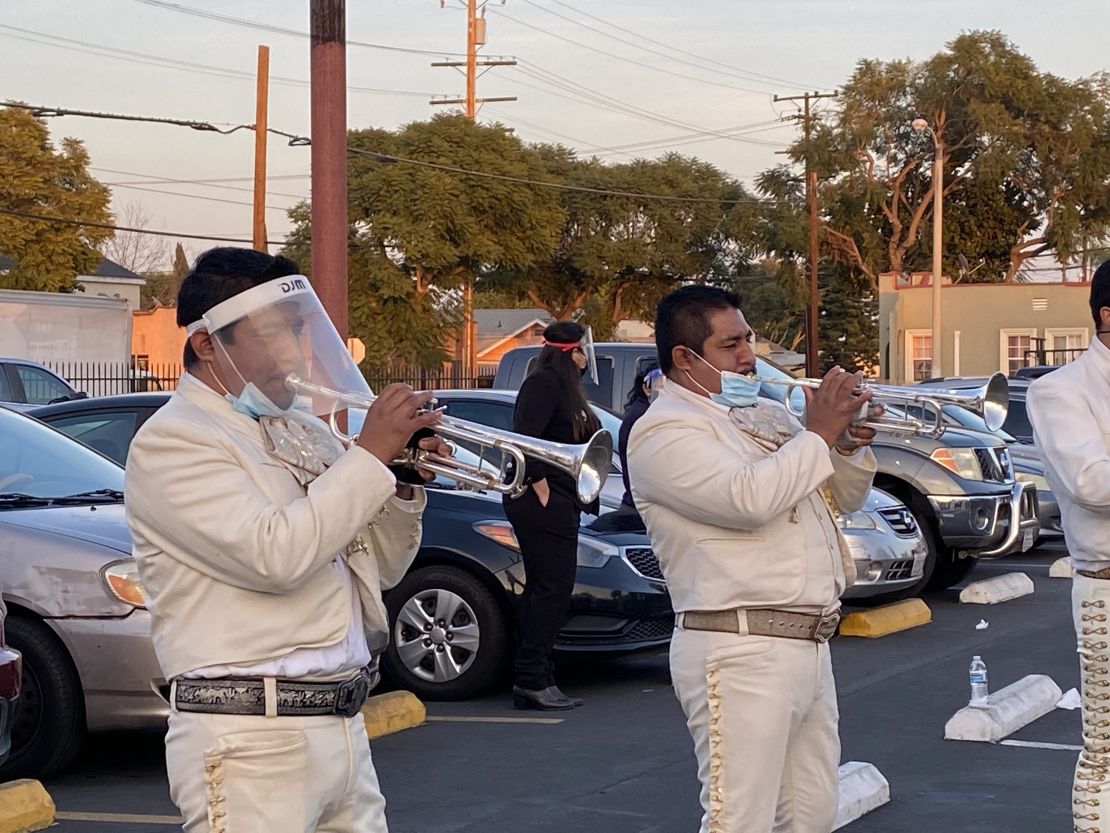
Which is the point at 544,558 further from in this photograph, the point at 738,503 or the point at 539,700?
the point at 738,503

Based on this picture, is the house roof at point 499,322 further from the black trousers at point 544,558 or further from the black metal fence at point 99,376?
the black trousers at point 544,558

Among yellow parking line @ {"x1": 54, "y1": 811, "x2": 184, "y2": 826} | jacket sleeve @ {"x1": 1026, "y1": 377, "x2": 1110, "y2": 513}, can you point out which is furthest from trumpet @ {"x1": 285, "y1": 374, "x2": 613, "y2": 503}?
yellow parking line @ {"x1": 54, "y1": 811, "x2": 184, "y2": 826}

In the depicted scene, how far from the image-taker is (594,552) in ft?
30.6

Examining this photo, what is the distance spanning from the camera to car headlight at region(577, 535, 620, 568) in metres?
9.28

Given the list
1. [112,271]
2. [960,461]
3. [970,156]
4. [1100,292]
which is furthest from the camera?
[112,271]

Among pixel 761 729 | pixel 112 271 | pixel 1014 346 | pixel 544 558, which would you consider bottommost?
pixel 544 558

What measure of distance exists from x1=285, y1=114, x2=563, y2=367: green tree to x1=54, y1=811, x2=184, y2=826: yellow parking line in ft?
129

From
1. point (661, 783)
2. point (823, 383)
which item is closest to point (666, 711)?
point (661, 783)

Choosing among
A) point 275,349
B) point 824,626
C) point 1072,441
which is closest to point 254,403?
point 275,349

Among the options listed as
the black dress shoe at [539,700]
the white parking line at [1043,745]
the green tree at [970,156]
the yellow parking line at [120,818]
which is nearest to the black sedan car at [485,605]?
the black dress shoe at [539,700]

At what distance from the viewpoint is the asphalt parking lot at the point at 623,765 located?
6.64m

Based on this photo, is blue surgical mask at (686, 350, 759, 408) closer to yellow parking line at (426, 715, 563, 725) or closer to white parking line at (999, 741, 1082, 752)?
white parking line at (999, 741, 1082, 752)

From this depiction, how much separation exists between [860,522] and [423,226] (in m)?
36.5

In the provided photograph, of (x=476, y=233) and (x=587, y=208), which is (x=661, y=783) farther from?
(x=587, y=208)
